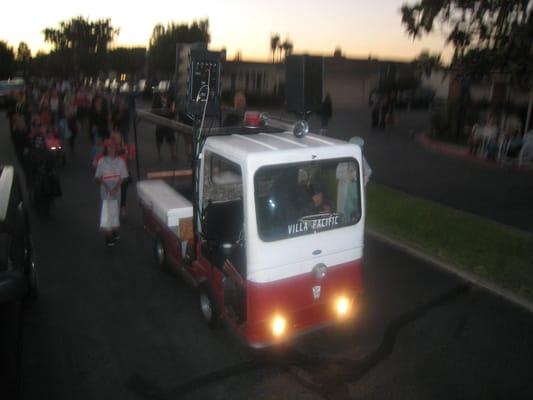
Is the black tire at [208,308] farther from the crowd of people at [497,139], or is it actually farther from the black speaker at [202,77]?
the crowd of people at [497,139]

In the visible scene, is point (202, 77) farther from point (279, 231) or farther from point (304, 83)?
point (279, 231)

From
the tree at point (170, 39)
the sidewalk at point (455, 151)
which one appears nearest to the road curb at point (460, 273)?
the sidewalk at point (455, 151)

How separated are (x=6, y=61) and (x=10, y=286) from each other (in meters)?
69.9

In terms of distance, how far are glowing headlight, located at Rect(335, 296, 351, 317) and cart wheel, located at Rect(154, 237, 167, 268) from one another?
2.75 metres

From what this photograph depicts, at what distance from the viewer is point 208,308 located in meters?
5.11

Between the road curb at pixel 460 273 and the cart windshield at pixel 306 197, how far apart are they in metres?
2.78

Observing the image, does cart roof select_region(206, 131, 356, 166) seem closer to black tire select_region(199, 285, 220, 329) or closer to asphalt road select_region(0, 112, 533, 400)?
black tire select_region(199, 285, 220, 329)

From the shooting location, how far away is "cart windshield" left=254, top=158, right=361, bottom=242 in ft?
13.9

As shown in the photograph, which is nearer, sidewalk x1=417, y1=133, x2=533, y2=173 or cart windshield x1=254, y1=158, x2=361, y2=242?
cart windshield x1=254, y1=158, x2=361, y2=242

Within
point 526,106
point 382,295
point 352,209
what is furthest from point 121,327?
point 526,106

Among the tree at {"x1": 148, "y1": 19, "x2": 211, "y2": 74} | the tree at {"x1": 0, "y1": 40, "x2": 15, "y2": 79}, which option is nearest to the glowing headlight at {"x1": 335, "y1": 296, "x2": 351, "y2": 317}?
the tree at {"x1": 148, "y1": 19, "x2": 211, "y2": 74}

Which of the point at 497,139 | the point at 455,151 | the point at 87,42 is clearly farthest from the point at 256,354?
the point at 87,42

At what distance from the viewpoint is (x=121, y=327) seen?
520 cm

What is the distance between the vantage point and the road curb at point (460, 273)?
5895 millimetres
